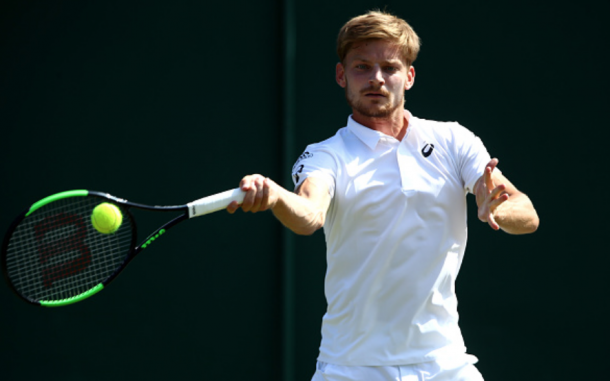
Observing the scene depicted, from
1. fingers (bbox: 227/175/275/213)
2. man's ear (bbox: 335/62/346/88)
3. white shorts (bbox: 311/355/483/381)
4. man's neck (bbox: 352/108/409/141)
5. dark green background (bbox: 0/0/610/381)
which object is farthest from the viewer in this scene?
dark green background (bbox: 0/0/610/381)

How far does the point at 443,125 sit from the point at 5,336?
8.86 feet

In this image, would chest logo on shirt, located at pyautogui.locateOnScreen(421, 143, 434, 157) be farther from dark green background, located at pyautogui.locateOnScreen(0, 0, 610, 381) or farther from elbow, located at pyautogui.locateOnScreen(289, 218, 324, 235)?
dark green background, located at pyautogui.locateOnScreen(0, 0, 610, 381)

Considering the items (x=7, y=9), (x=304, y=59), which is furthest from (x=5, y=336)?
(x=304, y=59)

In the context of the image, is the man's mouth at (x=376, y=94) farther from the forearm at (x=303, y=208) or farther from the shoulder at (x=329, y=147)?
the forearm at (x=303, y=208)

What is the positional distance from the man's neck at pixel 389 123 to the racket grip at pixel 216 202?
29.0 inches

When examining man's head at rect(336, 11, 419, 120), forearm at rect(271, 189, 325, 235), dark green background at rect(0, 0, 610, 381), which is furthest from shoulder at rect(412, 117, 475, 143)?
dark green background at rect(0, 0, 610, 381)

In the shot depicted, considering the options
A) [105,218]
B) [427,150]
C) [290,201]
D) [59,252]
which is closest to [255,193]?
[290,201]

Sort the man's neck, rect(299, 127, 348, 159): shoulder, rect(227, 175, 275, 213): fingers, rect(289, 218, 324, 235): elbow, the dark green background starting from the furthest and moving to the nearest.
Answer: the dark green background
the man's neck
rect(299, 127, 348, 159): shoulder
rect(289, 218, 324, 235): elbow
rect(227, 175, 275, 213): fingers

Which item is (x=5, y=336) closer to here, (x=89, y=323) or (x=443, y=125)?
(x=89, y=323)

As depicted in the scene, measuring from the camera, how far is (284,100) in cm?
450

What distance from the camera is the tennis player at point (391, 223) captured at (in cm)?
272

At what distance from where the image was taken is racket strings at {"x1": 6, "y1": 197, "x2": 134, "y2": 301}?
302 centimetres

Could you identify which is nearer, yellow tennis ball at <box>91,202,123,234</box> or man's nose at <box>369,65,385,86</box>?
yellow tennis ball at <box>91,202,123,234</box>

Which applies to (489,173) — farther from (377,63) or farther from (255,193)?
(255,193)
